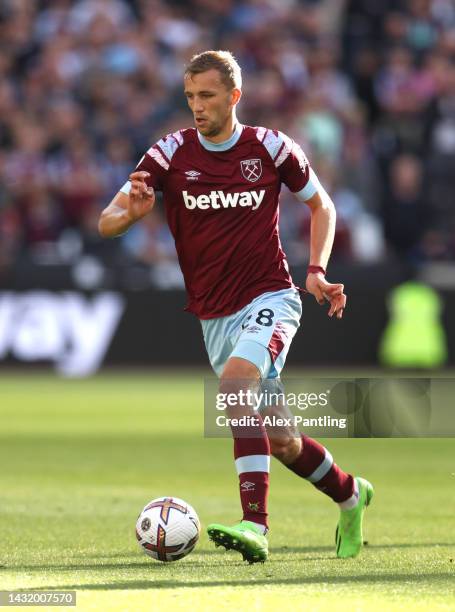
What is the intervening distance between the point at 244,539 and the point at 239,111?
14.4 m

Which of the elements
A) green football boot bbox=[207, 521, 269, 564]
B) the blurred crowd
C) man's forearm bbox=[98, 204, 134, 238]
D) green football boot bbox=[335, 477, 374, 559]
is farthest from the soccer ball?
the blurred crowd

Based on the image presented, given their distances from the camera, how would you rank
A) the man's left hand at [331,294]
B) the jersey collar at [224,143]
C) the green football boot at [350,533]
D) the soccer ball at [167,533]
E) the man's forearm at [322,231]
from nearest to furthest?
the soccer ball at [167,533]
the man's left hand at [331,294]
the green football boot at [350,533]
the man's forearm at [322,231]
the jersey collar at [224,143]

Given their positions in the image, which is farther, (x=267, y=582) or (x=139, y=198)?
(x=139, y=198)

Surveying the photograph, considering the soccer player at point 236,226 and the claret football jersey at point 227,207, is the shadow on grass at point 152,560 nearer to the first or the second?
the soccer player at point 236,226

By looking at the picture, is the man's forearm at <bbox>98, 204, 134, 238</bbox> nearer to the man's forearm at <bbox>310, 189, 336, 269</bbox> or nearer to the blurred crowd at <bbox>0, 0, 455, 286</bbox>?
the man's forearm at <bbox>310, 189, 336, 269</bbox>

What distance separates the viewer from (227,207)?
692cm

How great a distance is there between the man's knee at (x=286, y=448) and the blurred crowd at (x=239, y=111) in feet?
39.7

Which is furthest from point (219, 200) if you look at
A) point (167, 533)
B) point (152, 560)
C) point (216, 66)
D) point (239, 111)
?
point (239, 111)

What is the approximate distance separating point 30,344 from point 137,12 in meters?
6.24

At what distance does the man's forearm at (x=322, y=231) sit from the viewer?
271 inches

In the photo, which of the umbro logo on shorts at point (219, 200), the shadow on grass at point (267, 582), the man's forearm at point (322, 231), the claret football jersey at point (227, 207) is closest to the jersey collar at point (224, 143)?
the claret football jersey at point (227, 207)

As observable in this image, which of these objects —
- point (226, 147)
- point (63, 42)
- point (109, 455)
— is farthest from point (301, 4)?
point (226, 147)

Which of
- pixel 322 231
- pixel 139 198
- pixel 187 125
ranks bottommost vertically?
pixel 187 125

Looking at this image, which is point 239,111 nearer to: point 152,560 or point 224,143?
point 224,143
